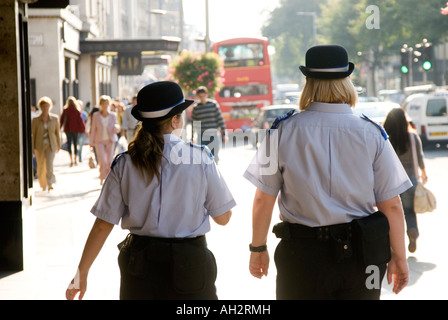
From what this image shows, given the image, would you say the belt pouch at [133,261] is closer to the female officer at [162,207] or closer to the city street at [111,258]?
the female officer at [162,207]

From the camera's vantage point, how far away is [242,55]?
37406mm

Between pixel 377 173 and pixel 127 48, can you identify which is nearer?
pixel 377 173

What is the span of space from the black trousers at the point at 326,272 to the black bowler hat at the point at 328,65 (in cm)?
72

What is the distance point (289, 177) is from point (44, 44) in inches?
1043

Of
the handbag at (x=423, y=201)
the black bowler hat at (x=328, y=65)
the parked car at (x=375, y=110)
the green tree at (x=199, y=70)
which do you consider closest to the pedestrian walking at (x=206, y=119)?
the parked car at (x=375, y=110)

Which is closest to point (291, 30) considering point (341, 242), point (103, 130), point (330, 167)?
point (103, 130)

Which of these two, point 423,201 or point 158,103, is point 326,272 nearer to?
point 158,103

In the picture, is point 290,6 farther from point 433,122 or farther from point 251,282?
point 251,282

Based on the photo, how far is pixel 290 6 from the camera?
101938 millimetres

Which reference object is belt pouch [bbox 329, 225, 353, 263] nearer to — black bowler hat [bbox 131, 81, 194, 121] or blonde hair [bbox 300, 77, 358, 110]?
blonde hair [bbox 300, 77, 358, 110]

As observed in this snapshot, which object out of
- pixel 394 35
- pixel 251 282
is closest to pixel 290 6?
pixel 394 35

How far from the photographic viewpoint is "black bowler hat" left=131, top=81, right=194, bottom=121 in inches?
148

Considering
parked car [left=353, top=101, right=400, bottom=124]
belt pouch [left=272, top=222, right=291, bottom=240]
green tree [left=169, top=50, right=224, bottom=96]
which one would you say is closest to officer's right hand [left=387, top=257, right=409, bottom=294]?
belt pouch [left=272, top=222, right=291, bottom=240]

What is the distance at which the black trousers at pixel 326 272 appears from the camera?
3631 millimetres
